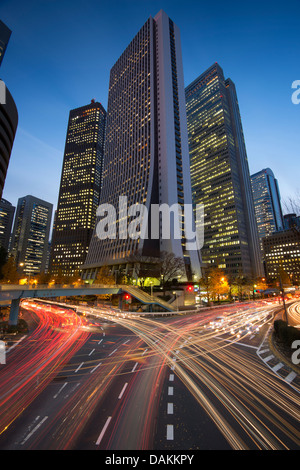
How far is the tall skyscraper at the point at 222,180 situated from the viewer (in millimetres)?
137125

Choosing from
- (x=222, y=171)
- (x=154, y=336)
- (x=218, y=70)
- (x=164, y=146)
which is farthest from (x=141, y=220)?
(x=218, y=70)

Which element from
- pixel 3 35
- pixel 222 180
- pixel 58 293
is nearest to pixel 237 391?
pixel 58 293

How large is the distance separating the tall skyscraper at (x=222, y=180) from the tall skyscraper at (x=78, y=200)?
291ft

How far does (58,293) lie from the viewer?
3728 centimetres

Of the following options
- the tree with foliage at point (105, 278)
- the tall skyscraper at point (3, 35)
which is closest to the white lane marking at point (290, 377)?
the tree with foliage at point (105, 278)

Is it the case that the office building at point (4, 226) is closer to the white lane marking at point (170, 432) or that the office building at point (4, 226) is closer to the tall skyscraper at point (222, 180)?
the tall skyscraper at point (222, 180)

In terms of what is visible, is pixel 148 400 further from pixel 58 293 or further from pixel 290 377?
pixel 58 293

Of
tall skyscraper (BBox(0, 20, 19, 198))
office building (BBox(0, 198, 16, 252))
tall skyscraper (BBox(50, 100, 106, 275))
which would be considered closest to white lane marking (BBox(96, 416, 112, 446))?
tall skyscraper (BBox(0, 20, 19, 198))

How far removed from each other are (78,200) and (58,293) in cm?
15521

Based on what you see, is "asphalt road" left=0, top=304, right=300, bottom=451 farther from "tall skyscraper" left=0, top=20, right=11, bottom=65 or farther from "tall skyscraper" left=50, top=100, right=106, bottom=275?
"tall skyscraper" left=50, top=100, right=106, bottom=275

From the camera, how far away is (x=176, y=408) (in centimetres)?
934

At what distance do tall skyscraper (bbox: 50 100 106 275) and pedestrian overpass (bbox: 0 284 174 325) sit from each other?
121055mm

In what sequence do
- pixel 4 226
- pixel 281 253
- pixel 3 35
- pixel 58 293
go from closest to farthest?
pixel 58 293
pixel 3 35
pixel 281 253
pixel 4 226

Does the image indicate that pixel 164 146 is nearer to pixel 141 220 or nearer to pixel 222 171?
pixel 141 220
